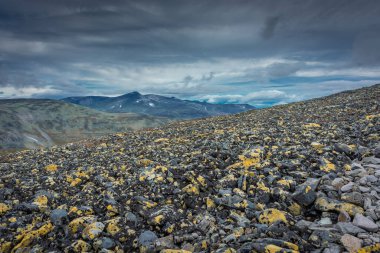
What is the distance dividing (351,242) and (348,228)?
2.36 ft

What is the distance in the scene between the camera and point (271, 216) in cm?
866

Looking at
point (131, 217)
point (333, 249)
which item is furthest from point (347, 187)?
point (131, 217)

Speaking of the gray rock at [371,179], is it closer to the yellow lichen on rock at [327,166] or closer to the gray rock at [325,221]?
the yellow lichen on rock at [327,166]

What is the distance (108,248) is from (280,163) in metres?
8.84

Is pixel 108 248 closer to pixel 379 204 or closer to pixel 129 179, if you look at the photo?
pixel 129 179

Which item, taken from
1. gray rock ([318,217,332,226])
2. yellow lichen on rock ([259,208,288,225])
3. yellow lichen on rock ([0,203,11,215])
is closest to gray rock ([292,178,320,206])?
gray rock ([318,217,332,226])

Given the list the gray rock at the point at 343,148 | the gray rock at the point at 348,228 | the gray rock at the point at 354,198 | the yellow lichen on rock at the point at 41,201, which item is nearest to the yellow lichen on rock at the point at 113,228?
the yellow lichen on rock at the point at 41,201

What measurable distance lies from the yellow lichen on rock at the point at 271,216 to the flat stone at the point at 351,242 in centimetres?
181

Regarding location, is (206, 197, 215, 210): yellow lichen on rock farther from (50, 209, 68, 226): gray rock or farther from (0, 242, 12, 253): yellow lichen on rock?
(0, 242, 12, 253): yellow lichen on rock

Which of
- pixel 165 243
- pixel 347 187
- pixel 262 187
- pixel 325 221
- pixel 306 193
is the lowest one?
pixel 165 243

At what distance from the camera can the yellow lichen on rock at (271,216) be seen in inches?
334

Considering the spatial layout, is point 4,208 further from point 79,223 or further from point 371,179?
point 371,179

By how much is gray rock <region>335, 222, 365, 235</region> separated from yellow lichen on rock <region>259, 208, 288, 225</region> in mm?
1540

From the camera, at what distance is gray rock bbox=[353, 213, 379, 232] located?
720 cm
